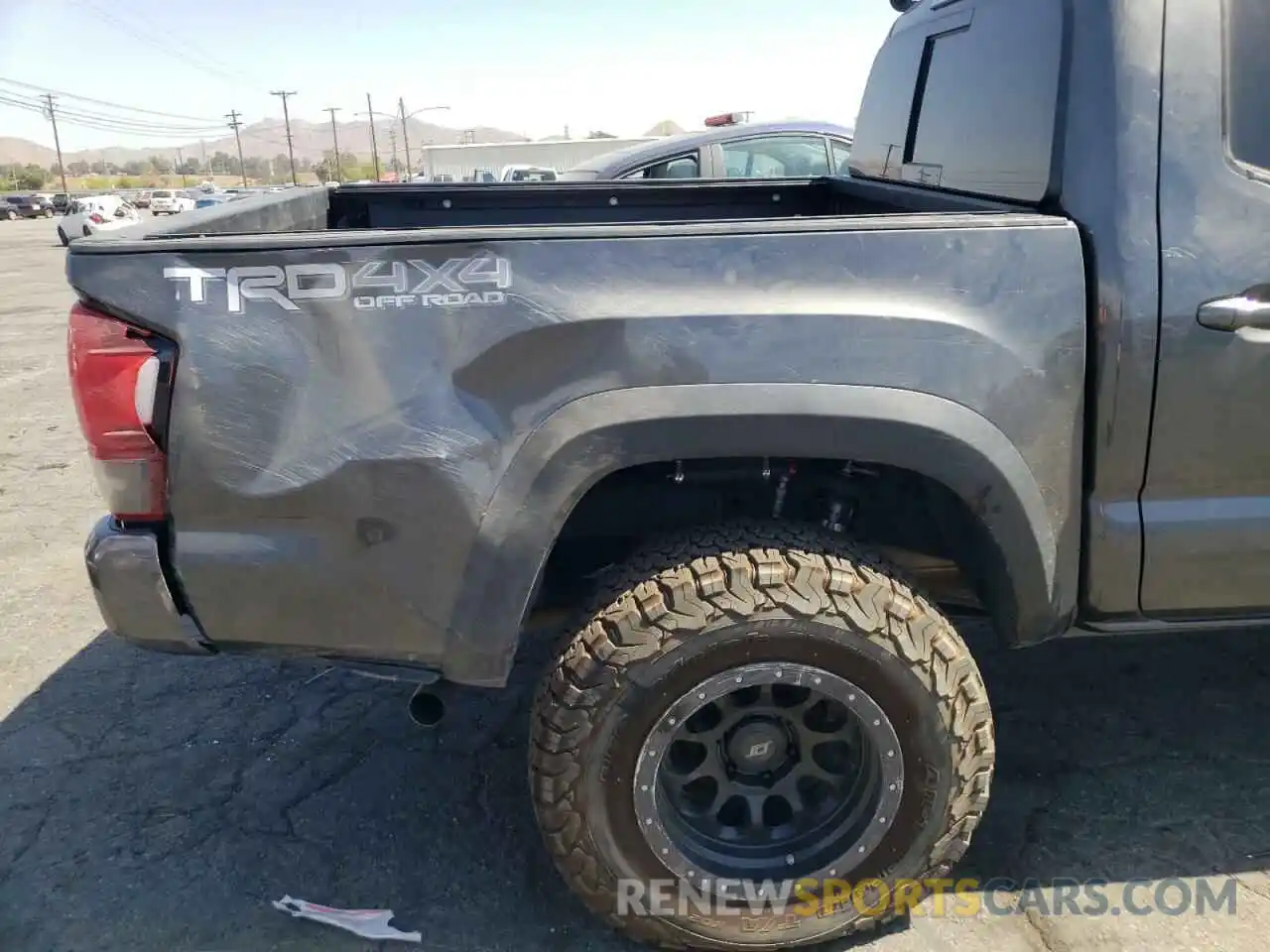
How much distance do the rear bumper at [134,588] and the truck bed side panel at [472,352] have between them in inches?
2.6

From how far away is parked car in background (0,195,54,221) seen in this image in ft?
169

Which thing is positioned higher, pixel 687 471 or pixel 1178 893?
pixel 687 471

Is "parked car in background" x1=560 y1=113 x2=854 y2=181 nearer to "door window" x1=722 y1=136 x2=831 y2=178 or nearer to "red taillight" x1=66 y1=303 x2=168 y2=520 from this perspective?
"door window" x1=722 y1=136 x2=831 y2=178

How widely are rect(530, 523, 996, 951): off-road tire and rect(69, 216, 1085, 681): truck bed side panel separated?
0.97 feet

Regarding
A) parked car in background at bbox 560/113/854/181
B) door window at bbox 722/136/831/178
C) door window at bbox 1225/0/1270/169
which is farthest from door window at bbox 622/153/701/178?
door window at bbox 1225/0/1270/169

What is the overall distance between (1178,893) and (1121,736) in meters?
0.73

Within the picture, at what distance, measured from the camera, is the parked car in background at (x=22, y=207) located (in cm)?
5150

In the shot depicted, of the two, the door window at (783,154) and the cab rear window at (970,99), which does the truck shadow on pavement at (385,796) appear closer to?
the cab rear window at (970,99)

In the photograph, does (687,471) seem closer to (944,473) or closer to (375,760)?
(944,473)

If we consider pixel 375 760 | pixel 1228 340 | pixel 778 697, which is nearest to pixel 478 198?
pixel 375 760

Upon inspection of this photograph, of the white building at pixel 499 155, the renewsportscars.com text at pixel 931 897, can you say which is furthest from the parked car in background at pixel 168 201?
the renewsportscars.com text at pixel 931 897

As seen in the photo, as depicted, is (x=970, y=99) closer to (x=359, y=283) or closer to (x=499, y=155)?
(x=359, y=283)

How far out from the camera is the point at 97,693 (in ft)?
11.7

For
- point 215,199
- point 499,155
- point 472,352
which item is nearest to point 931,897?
point 472,352
